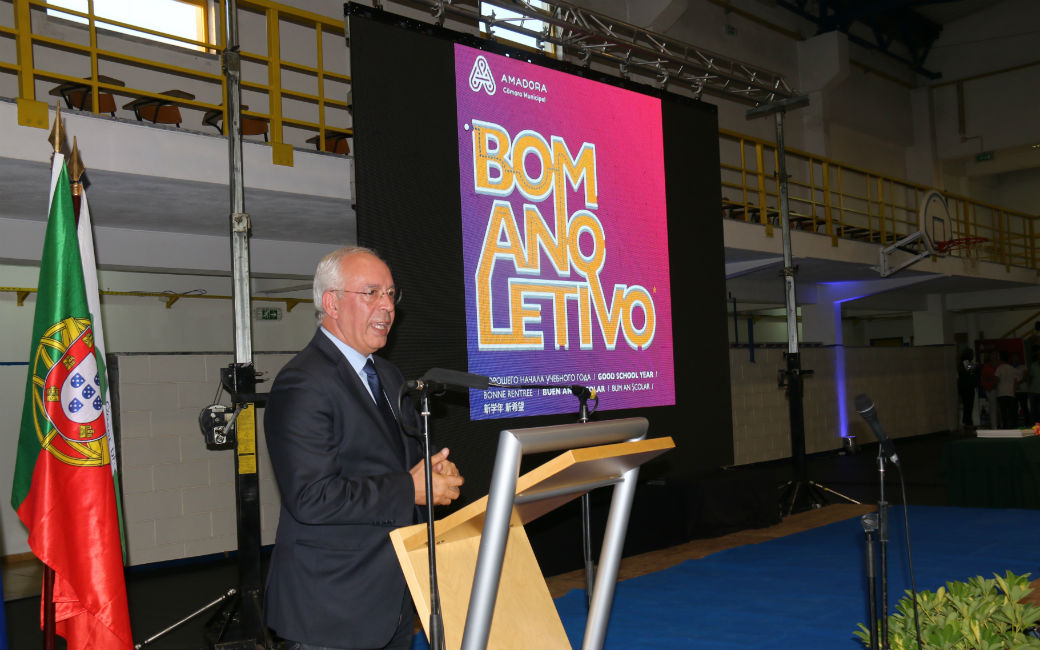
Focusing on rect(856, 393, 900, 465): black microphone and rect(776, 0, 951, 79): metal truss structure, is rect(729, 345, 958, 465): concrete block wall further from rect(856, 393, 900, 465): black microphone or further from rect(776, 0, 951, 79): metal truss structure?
rect(856, 393, 900, 465): black microphone

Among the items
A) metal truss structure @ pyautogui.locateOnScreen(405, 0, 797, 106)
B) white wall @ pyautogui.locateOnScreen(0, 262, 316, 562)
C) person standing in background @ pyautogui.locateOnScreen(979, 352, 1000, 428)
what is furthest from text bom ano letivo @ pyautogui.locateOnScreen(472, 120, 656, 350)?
person standing in background @ pyautogui.locateOnScreen(979, 352, 1000, 428)

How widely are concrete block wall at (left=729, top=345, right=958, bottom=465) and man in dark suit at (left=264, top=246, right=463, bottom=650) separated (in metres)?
7.55

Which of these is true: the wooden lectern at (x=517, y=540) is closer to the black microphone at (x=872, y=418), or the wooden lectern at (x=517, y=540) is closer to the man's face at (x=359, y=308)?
the man's face at (x=359, y=308)

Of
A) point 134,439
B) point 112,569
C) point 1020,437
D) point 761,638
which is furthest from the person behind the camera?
point 1020,437

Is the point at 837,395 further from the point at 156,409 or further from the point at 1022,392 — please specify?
the point at 156,409

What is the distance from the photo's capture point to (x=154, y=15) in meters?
8.10

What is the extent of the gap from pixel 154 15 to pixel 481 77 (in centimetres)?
488

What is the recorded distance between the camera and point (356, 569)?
1.93 meters

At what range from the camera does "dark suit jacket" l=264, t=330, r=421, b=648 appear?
6.05ft

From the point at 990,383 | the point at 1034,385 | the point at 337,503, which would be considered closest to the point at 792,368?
the point at 337,503

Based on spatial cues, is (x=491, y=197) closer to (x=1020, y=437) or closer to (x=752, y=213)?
(x=1020, y=437)

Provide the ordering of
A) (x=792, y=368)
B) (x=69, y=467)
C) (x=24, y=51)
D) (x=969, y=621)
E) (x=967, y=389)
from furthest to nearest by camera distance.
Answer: (x=967, y=389) < (x=792, y=368) < (x=24, y=51) < (x=69, y=467) < (x=969, y=621)

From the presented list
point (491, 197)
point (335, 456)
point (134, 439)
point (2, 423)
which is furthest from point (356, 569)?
point (2, 423)

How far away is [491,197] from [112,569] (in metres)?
2.61
